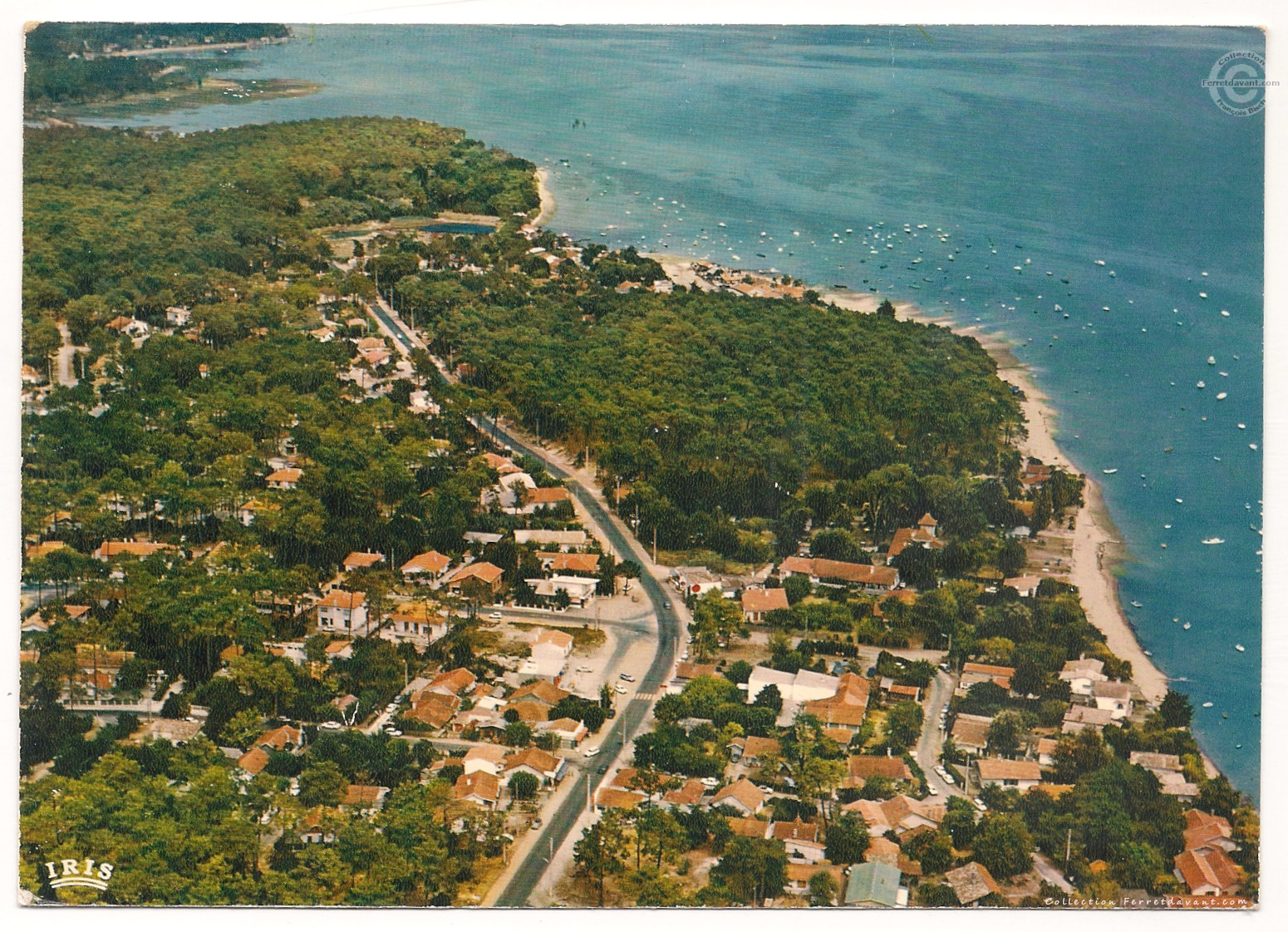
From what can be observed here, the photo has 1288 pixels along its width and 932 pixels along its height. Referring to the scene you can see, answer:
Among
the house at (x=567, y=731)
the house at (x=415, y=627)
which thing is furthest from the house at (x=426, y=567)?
the house at (x=567, y=731)

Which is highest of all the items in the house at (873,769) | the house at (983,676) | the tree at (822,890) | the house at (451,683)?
the house at (983,676)

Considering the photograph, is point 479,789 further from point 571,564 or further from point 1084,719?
point 1084,719

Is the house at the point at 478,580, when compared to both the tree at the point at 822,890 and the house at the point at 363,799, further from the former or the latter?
the tree at the point at 822,890

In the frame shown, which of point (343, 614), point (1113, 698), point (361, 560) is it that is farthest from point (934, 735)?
point (361, 560)

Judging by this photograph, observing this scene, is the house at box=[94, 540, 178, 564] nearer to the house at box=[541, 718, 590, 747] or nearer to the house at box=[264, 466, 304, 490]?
the house at box=[264, 466, 304, 490]

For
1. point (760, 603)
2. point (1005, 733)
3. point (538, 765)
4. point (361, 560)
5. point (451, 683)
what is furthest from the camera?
point (361, 560)

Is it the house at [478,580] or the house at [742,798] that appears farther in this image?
the house at [478,580]
